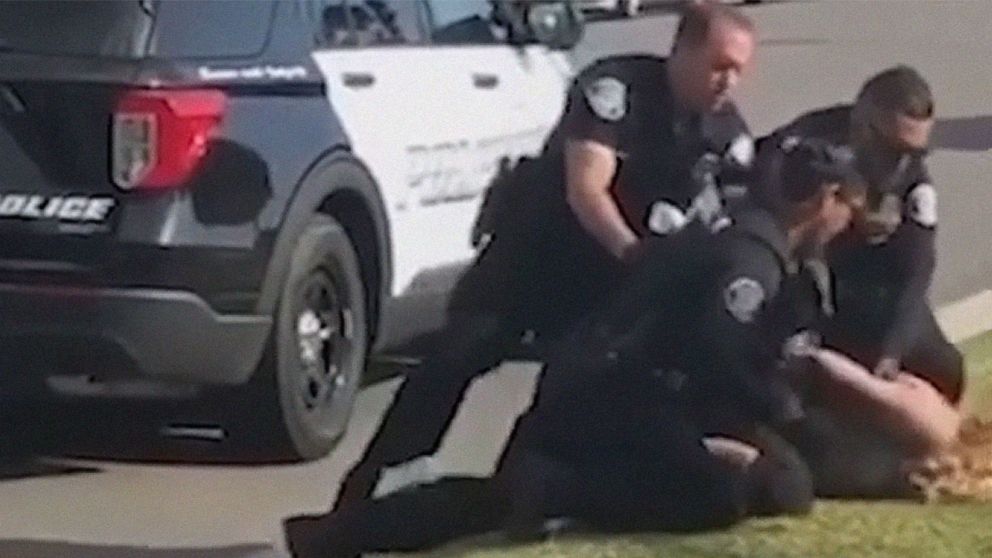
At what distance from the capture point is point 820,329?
6.44 m

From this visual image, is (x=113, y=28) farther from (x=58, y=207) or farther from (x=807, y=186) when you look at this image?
(x=807, y=186)

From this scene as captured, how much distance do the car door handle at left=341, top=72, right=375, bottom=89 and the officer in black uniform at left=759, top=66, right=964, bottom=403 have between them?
1.59 m

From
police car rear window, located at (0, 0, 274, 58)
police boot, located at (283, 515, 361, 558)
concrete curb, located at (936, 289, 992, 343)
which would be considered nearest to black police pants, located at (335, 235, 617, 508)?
police boot, located at (283, 515, 361, 558)

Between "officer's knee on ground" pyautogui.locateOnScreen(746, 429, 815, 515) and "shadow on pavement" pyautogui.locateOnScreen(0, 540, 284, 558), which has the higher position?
"officer's knee on ground" pyautogui.locateOnScreen(746, 429, 815, 515)

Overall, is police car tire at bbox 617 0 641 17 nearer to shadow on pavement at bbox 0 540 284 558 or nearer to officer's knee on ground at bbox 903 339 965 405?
officer's knee on ground at bbox 903 339 965 405

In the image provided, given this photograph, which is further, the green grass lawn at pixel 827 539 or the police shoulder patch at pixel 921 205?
the police shoulder patch at pixel 921 205

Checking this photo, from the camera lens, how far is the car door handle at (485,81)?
850cm

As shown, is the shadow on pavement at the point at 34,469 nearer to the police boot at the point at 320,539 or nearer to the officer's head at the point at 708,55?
the police boot at the point at 320,539

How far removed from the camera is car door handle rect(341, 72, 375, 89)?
7.61m

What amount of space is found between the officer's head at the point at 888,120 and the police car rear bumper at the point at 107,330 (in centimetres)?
180

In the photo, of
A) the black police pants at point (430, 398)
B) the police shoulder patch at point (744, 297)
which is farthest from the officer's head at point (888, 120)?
the black police pants at point (430, 398)

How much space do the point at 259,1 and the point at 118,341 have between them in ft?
3.65

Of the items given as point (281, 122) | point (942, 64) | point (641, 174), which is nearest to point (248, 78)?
point (281, 122)

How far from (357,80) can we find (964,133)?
852cm
